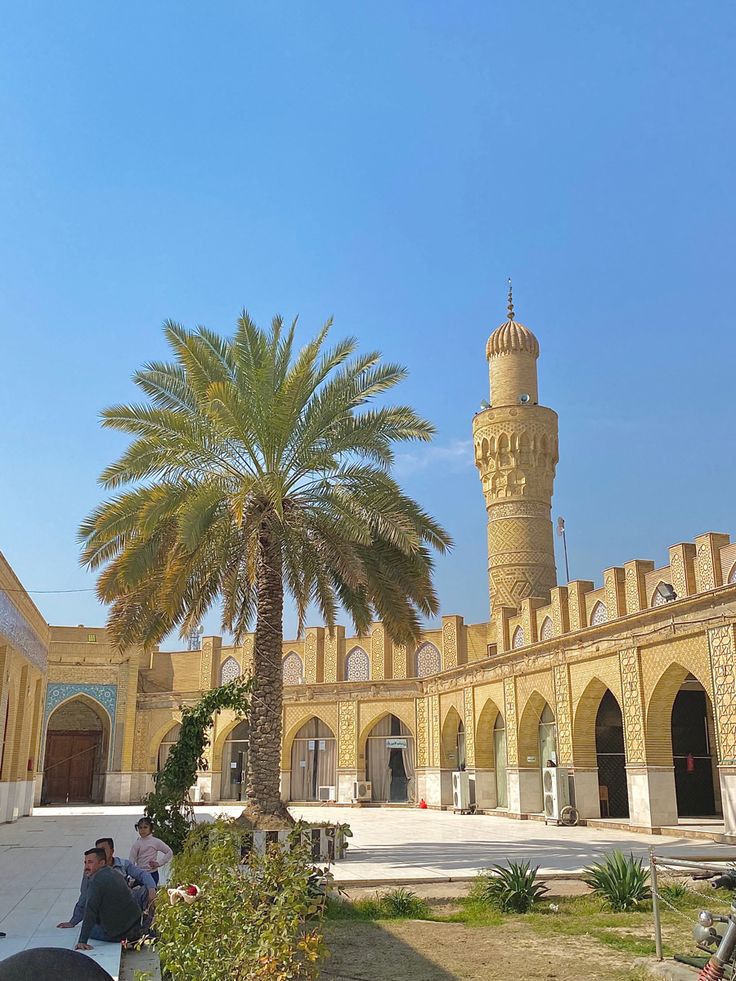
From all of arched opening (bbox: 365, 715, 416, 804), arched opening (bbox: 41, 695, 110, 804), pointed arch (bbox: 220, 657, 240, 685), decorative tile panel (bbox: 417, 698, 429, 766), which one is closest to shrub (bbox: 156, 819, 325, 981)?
decorative tile panel (bbox: 417, 698, 429, 766)

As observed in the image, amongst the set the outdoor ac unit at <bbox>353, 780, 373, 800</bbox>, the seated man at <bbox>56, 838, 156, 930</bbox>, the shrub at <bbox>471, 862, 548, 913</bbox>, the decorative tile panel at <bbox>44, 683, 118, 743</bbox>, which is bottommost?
the shrub at <bbox>471, 862, 548, 913</bbox>

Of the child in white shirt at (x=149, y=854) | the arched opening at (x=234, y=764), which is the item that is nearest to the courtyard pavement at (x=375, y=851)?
the child in white shirt at (x=149, y=854)

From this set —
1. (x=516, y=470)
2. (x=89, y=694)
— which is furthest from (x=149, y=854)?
(x=89, y=694)

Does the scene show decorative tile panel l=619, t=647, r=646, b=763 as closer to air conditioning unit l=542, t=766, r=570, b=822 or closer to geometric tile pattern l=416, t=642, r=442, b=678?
air conditioning unit l=542, t=766, r=570, b=822

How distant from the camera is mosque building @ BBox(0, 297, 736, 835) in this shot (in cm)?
1822

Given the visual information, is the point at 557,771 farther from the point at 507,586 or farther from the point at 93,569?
the point at 93,569

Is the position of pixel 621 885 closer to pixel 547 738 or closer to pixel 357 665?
pixel 547 738

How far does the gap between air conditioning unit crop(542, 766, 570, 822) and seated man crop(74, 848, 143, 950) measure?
15729 mm

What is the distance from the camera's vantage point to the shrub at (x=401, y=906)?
9.65 m

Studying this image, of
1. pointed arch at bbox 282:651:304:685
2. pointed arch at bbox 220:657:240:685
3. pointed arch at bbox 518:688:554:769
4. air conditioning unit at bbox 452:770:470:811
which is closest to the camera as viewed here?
pointed arch at bbox 518:688:554:769

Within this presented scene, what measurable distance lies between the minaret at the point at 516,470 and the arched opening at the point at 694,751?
6.83 meters

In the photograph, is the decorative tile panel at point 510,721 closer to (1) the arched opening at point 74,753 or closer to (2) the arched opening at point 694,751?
(2) the arched opening at point 694,751

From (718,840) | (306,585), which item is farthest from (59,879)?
(718,840)

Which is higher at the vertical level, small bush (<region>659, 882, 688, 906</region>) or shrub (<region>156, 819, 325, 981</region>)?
shrub (<region>156, 819, 325, 981</region>)
